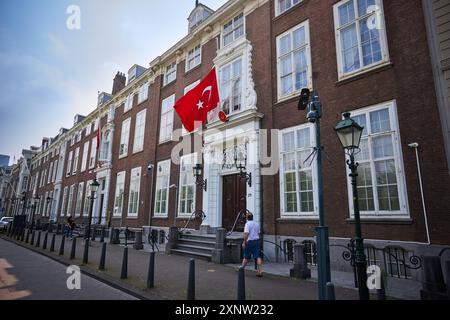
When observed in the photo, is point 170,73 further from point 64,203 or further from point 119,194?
point 64,203

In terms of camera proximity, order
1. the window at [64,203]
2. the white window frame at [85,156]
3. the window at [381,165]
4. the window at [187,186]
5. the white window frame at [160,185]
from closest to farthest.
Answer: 1. the window at [381,165]
2. the window at [187,186]
3. the white window frame at [160,185]
4. the white window frame at [85,156]
5. the window at [64,203]

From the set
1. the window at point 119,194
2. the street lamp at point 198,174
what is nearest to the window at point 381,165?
the street lamp at point 198,174

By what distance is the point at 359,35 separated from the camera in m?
10.0

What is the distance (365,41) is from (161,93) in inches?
563

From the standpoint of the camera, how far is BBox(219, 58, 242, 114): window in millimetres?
14148

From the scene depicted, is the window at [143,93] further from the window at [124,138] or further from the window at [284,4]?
the window at [284,4]

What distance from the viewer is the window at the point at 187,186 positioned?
1587cm

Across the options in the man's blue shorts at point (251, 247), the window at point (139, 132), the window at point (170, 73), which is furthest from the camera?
the window at point (139, 132)

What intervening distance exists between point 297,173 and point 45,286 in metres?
8.66

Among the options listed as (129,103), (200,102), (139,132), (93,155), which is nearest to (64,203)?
(93,155)

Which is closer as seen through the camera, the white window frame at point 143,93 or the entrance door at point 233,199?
the entrance door at point 233,199

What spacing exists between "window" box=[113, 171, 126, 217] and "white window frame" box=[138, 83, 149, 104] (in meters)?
6.16

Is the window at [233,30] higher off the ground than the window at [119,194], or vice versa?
the window at [233,30]

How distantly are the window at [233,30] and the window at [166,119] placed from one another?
560cm
